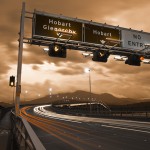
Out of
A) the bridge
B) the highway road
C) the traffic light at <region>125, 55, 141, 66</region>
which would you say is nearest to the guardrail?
the bridge

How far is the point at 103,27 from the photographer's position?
58.3 feet

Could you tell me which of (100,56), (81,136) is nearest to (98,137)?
(81,136)

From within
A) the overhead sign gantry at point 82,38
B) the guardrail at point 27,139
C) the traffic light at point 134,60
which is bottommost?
the guardrail at point 27,139

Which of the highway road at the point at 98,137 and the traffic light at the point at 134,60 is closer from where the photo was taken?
the highway road at the point at 98,137

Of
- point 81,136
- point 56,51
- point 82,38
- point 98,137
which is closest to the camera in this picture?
point 56,51

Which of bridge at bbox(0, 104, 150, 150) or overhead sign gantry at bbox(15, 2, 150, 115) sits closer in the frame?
bridge at bbox(0, 104, 150, 150)

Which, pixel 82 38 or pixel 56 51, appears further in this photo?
pixel 82 38

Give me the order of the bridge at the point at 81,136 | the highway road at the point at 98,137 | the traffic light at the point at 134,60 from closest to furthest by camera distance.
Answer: the bridge at the point at 81,136, the highway road at the point at 98,137, the traffic light at the point at 134,60

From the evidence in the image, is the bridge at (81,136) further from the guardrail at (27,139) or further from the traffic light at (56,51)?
the traffic light at (56,51)

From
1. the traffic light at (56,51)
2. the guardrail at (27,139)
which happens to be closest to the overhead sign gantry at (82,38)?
the traffic light at (56,51)

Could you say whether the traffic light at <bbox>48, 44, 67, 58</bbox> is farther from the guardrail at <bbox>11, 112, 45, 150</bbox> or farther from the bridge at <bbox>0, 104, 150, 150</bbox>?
the guardrail at <bbox>11, 112, 45, 150</bbox>

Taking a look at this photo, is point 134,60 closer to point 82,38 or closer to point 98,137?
point 82,38

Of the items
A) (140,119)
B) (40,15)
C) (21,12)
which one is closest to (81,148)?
(40,15)

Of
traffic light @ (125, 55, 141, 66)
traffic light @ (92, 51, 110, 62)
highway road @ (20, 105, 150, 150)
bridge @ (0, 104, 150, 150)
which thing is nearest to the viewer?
bridge @ (0, 104, 150, 150)
